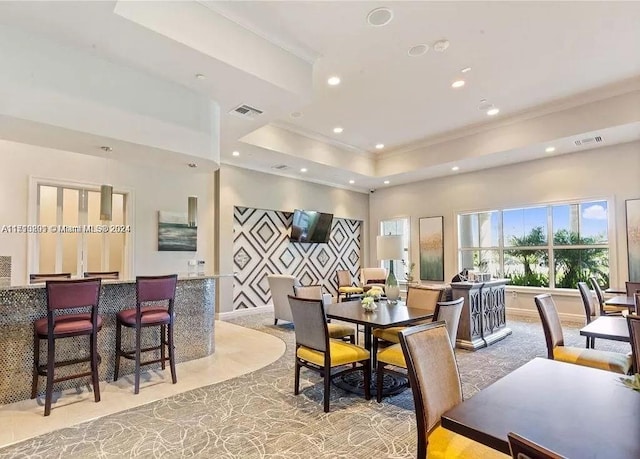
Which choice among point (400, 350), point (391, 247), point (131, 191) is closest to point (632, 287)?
point (391, 247)

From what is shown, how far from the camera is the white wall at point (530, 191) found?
21.3 ft

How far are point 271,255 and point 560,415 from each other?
7508 mm

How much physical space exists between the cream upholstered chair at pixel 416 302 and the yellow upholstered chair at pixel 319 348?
0.54 m

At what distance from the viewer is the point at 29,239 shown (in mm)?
5203

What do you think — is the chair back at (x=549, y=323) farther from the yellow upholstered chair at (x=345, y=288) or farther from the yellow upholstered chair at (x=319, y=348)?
the yellow upholstered chair at (x=345, y=288)

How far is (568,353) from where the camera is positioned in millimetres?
2951

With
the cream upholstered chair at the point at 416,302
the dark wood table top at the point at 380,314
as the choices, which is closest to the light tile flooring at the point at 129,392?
the dark wood table top at the point at 380,314

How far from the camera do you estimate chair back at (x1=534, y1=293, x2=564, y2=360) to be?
9.75 feet

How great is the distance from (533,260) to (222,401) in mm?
7207

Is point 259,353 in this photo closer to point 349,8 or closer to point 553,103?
point 349,8

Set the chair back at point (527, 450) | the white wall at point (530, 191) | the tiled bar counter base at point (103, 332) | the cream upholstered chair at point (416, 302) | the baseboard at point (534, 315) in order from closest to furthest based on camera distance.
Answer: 1. the chair back at point (527, 450)
2. the tiled bar counter base at point (103, 332)
3. the cream upholstered chair at point (416, 302)
4. the white wall at point (530, 191)
5. the baseboard at point (534, 315)

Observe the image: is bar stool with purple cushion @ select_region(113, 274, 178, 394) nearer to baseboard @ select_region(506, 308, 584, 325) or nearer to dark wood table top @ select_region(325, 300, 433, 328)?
dark wood table top @ select_region(325, 300, 433, 328)

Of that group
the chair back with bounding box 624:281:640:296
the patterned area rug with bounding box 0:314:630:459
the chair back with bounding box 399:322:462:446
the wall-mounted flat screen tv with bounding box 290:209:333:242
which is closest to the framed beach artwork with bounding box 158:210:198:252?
the wall-mounted flat screen tv with bounding box 290:209:333:242

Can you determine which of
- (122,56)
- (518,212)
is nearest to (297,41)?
(122,56)
